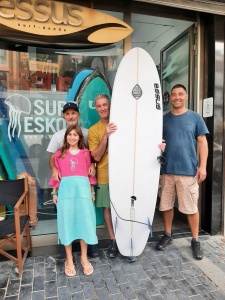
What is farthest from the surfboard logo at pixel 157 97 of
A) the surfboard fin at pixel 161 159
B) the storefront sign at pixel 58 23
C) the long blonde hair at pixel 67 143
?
the long blonde hair at pixel 67 143

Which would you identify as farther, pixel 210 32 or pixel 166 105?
pixel 166 105

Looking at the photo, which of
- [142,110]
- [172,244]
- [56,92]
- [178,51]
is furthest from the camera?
[178,51]

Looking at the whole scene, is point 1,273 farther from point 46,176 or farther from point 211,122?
point 211,122

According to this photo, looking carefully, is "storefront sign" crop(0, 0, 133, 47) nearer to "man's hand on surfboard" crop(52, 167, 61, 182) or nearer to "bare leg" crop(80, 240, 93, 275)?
"man's hand on surfboard" crop(52, 167, 61, 182)

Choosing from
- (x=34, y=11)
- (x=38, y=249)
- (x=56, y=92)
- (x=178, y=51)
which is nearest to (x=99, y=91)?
(x=56, y=92)

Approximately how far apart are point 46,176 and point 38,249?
788 millimetres

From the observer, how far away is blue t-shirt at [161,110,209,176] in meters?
2.34

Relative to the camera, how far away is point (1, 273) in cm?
205

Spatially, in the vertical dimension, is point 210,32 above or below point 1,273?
above

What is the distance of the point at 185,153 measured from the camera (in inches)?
92.2

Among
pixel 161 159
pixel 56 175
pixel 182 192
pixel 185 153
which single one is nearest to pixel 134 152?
pixel 161 159

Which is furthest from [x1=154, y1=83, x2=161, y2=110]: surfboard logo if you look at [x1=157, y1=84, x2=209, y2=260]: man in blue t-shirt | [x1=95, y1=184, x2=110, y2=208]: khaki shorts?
[x1=95, y1=184, x2=110, y2=208]: khaki shorts

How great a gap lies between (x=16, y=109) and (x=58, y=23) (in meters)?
0.99

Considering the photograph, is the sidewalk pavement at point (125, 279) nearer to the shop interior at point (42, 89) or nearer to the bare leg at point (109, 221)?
the bare leg at point (109, 221)
